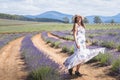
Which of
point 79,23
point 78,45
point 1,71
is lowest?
point 1,71

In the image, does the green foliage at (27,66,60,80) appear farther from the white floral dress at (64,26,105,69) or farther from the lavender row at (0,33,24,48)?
the lavender row at (0,33,24,48)

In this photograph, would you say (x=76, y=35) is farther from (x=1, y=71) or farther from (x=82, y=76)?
(x=1, y=71)

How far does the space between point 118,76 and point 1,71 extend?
484 cm

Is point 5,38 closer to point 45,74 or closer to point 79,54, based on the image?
point 79,54

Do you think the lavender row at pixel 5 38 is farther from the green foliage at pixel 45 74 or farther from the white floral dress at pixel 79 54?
the green foliage at pixel 45 74

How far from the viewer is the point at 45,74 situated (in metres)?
9.90

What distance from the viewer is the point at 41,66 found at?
1084 cm

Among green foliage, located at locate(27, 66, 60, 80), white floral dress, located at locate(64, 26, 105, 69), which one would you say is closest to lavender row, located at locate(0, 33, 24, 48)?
white floral dress, located at locate(64, 26, 105, 69)

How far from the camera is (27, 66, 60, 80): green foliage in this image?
9.60 meters

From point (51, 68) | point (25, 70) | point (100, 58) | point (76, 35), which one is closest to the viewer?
point (51, 68)

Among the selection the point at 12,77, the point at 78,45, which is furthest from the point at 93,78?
the point at 12,77

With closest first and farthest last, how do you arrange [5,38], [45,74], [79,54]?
[45,74]
[79,54]
[5,38]

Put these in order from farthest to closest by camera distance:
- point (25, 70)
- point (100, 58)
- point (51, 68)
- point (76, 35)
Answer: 1. point (100, 58)
2. point (25, 70)
3. point (76, 35)
4. point (51, 68)

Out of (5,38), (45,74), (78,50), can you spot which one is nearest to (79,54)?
(78,50)
